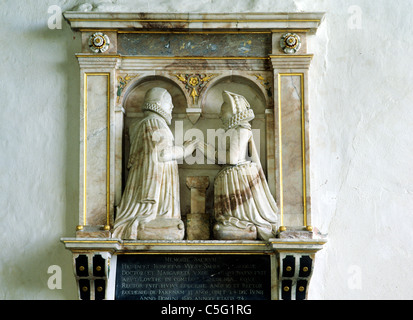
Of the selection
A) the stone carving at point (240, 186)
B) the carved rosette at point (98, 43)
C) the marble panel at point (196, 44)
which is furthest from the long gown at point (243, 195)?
the carved rosette at point (98, 43)

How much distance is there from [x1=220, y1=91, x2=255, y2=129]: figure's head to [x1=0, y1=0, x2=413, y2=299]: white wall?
2.04ft

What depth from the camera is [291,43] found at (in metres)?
8.08

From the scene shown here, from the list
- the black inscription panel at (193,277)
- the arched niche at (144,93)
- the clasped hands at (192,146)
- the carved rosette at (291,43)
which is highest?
the carved rosette at (291,43)

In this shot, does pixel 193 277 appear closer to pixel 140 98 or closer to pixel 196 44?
pixel 140 98

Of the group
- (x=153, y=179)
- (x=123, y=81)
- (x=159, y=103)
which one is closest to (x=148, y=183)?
(x=153, y=179)

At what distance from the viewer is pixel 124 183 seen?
26.5 ft

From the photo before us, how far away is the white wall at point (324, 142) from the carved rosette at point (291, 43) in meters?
0.25

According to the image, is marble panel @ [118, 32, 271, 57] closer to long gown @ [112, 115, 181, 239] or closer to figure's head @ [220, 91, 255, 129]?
figure's head @ [220, 91, 255, 129]

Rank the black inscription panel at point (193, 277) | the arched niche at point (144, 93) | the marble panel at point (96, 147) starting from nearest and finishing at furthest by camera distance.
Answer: the black inscription panel at point (193, 277) → the marble panel at point (96, 147) → the arched niche at point (144, 93)

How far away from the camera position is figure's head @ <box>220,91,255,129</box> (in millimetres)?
7996

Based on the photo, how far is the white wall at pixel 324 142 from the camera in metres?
7.89

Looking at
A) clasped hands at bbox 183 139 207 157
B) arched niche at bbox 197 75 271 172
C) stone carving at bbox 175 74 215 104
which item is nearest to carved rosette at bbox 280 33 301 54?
arched niche at bbox 197 75 271 172

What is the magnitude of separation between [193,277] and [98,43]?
2298 millimetres

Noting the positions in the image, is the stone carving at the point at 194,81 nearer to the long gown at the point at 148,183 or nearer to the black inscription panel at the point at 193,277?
the long gown at the point at 148,183
